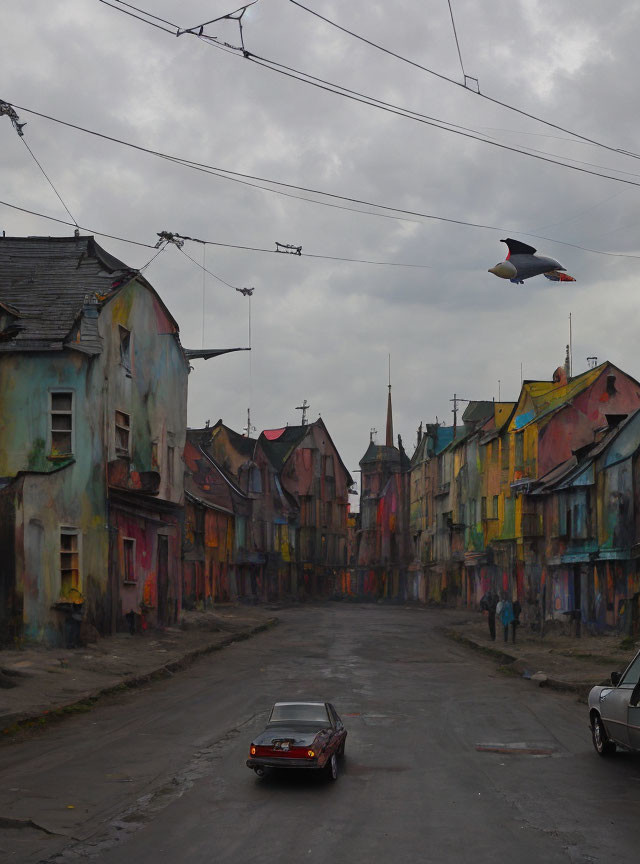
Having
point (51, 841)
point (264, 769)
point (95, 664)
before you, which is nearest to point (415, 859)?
point (51, 841)

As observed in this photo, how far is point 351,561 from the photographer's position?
149m

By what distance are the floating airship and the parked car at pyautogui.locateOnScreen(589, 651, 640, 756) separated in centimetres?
691

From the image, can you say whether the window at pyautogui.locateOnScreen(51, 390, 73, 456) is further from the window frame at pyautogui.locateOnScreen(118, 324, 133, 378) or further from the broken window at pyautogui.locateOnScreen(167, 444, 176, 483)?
the broken window at pyautogui.locateOnScreen(167, 444, 176, 483)

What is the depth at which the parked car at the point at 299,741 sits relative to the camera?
465 inches

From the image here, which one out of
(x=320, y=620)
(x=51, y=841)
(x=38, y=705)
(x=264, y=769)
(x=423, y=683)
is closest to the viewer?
(x=51, y=841)

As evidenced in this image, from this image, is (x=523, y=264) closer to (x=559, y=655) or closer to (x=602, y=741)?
(x=602, y=741)

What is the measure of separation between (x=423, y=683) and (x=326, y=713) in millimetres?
10615

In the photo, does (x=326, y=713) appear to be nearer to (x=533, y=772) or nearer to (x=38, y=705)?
(x=533, y=772)

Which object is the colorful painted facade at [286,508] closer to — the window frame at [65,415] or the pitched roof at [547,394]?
the pitched roof at [547,394]

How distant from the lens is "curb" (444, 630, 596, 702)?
72.3ft

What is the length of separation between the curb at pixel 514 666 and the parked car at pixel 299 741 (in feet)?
32.1

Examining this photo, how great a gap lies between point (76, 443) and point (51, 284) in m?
5.47

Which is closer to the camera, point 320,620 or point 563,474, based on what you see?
point 563,474

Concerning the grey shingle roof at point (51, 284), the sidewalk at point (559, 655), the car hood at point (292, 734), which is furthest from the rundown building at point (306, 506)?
the car hood at point (292, 734)
